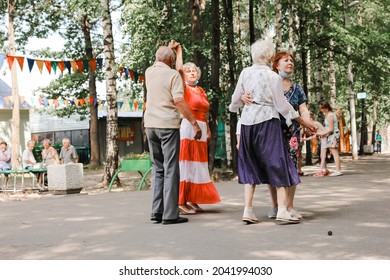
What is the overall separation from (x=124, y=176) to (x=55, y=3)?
12.2 metres

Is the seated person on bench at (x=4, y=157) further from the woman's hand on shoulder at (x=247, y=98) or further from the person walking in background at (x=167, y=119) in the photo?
the woman's hand on shoulder at (x=247, y=98)

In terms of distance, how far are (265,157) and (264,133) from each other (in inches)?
10.5

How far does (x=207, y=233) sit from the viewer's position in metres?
7.45

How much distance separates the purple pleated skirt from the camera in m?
7.80

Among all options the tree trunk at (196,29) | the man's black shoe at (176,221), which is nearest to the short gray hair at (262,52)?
the man's black shoe at (176,221)

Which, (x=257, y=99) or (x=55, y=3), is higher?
(x=55, y=3)

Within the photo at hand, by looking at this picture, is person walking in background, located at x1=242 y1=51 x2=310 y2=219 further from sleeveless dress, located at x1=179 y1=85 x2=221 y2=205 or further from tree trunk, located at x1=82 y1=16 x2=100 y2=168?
tree trunk, located at x1=82 y1=16 x2=100 y2=168

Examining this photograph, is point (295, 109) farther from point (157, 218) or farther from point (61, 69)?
point (61, 69)

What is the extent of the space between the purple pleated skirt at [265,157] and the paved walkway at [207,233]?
527 mm

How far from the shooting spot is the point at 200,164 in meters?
9.66

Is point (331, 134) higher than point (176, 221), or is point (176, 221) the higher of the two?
point (331, 134)

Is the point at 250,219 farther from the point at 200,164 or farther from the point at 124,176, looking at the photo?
the point at 124,176

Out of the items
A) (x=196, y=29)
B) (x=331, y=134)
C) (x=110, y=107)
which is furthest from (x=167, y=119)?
(x=110, y=107)
